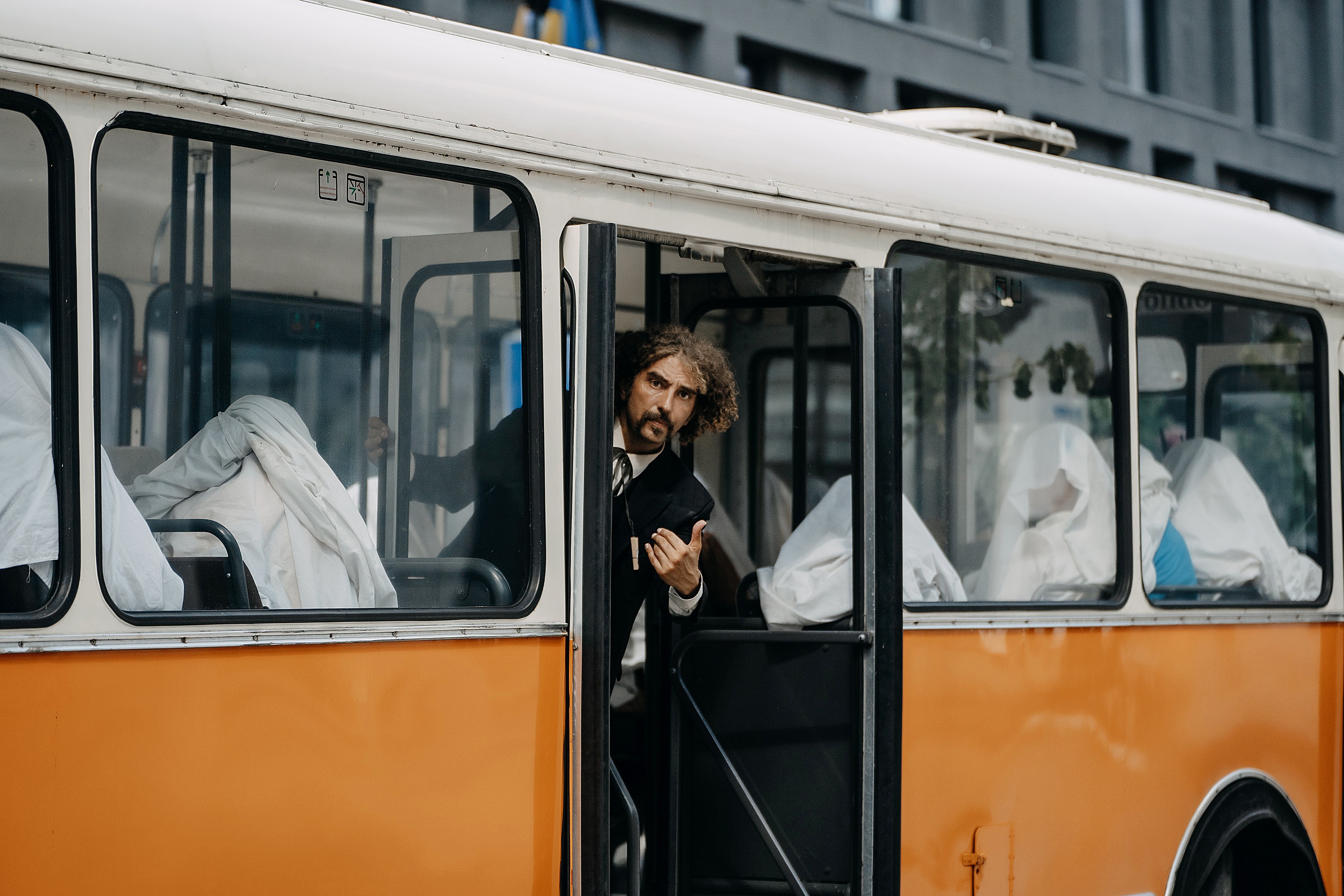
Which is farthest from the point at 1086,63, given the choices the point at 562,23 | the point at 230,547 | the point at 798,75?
the point at 230,547

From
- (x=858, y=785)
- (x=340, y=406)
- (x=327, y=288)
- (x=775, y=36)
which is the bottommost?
(x=858, y=785)

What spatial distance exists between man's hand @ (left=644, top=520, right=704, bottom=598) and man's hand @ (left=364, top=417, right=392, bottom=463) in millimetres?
782

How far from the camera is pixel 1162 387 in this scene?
467 centimetres

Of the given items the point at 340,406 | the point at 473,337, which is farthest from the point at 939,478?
the point at 340,406

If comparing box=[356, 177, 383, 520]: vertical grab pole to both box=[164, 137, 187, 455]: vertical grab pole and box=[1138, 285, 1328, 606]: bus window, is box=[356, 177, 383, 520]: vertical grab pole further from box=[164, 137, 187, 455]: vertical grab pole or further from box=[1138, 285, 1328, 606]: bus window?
box=[1138, 285, 1328, 606]: bus window

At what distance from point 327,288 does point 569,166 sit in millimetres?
659

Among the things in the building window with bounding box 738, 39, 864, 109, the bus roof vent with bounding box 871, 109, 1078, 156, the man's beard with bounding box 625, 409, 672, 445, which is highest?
the building window with bounding box 738, 39, 864, 109

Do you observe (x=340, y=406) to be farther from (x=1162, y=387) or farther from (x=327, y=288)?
(x=1162, y=387)

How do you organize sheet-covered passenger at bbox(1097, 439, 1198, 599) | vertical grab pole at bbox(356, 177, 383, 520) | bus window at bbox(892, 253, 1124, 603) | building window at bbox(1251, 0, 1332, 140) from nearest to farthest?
vertical grab pole at bbox(356, 177, 383, 520) < bus window at bbox(892, 253, 1124, 603) < sheet-covered passenger at bbox(1097, 439, 1198, 599) < building window at bbox(1251, 0, 1332, 140)

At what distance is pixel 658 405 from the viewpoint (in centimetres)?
375

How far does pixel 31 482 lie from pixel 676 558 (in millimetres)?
1516

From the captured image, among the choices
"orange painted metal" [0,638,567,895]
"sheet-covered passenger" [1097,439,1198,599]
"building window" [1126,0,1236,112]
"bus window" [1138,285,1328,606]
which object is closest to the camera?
"orange painted metal" [0,638,567,895]

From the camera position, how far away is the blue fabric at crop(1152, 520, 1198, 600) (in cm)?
455

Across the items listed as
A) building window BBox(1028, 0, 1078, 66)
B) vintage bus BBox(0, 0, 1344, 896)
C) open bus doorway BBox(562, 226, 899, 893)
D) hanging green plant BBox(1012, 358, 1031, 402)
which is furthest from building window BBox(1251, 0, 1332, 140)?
open bus doorway BBox(562, 226, 899, 893)
